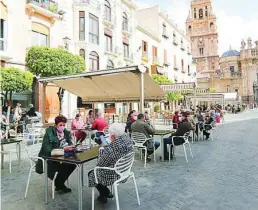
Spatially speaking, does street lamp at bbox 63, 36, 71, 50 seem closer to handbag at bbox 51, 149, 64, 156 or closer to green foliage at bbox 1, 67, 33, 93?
green foliage at bbox 1, 67, 33, 93

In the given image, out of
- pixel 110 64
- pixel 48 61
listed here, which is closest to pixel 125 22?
pixel 110 64

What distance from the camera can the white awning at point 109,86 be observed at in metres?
8.77

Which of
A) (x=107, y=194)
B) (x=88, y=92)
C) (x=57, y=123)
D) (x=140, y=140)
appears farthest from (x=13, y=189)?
(x=88, y=92)

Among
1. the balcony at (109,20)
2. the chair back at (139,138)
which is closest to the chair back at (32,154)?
the chair back at (139,138)

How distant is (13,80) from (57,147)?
922 centimetres

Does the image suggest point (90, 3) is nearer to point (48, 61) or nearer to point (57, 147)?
point (48, 61)

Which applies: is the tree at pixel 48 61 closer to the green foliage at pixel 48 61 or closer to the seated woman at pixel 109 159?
the green foliage at pixel 48 61

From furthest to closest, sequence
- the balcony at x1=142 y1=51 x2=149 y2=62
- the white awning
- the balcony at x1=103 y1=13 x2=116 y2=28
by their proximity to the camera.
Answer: the balcony at x1=142 y1=51 x2=149 y2=62 → the balcony at x1=103 y1=13 x2=116 y2=28 → the white awning

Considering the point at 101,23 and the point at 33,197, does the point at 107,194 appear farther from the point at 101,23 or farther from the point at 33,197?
the point at 101,23

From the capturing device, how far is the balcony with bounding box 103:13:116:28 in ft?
71.8

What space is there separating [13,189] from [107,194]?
5.92 feet

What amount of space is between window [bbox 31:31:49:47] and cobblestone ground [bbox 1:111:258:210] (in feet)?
37.0

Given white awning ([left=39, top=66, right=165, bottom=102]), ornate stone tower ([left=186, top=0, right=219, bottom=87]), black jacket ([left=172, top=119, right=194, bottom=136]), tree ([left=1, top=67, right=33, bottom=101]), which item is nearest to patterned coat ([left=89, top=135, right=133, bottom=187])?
black jacket ([left=172, top=119, right=194, bottom=136])

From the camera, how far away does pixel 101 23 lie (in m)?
21.5
